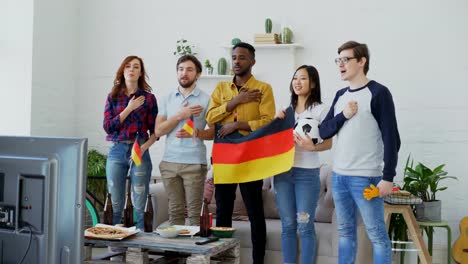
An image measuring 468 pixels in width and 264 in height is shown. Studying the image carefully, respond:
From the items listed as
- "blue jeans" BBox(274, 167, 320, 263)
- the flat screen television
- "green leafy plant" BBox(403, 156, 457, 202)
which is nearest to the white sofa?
"blue jeans" BBox(274, 167, 320, 263)

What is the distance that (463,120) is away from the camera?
189 inches

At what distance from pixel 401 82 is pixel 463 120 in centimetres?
60

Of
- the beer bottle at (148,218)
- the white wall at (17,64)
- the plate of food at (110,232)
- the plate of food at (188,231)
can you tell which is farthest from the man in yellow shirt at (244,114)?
the white wall at (17,64)

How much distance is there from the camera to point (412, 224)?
3957 millimetres

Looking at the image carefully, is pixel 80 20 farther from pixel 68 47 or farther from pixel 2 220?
pixel 2 220

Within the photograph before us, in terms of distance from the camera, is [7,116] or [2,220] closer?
[2,220]

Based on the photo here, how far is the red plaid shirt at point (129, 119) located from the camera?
3.79 metres

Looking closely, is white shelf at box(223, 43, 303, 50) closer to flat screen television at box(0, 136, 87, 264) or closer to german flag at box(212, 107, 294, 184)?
german flag at box(212, 107, 294, 184)

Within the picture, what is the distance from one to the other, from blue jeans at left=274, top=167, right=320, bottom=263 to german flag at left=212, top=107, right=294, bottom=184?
0.10m

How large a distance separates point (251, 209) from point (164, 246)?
845 millimetres

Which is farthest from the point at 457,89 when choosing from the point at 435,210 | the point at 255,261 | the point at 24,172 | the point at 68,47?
the point at 24,172

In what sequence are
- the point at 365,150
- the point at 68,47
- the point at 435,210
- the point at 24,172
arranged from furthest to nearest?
the point at 68,47 → the point at 435,210 → the point at 365,150 → the point at 24,172

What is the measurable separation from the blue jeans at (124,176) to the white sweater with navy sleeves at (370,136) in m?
1.35

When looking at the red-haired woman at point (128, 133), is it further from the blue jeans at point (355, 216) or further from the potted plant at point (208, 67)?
the potted plant at point (208, 67)
